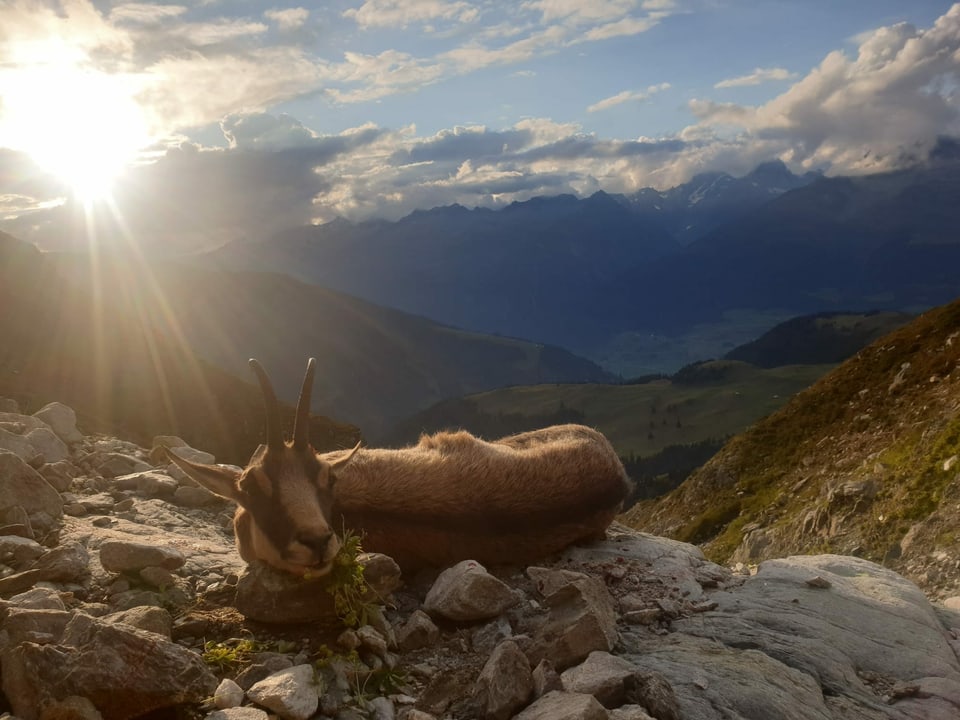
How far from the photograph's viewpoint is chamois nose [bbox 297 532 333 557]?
8477 mm

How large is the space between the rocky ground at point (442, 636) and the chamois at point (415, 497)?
1.61ft

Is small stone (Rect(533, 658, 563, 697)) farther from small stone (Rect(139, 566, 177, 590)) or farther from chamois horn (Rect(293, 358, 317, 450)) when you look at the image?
small stone (Rect(139, 566, 177, 590))

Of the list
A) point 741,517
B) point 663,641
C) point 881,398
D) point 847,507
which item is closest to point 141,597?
point 663,641

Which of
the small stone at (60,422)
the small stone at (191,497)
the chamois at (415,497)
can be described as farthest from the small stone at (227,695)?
the small stone at (60,422)

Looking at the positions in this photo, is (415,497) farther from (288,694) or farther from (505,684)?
(288,694)

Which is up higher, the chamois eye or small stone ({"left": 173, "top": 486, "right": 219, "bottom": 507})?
the chamois eye

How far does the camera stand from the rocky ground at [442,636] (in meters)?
6.56

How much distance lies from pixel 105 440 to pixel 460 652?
12006 mm

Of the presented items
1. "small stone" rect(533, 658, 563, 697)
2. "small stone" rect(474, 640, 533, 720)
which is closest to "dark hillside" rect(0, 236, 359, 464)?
"small stone" rect(474, 640, 533, 720)

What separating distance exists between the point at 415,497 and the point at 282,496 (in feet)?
8.27

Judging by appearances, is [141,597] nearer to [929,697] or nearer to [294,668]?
[294,668]

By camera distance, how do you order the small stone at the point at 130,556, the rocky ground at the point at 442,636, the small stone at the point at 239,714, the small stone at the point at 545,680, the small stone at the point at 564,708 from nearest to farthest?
the small stone at the point at 564,708 < the small stone at the point at 239,714 < the rocky ground at the point at 442,636 < the small stone at the point at 545,680 < the small stone at the point at 130,556

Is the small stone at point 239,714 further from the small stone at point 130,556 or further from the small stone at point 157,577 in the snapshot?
the small stone at point 130,556

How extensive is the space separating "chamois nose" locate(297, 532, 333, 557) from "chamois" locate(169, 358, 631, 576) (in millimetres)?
13
